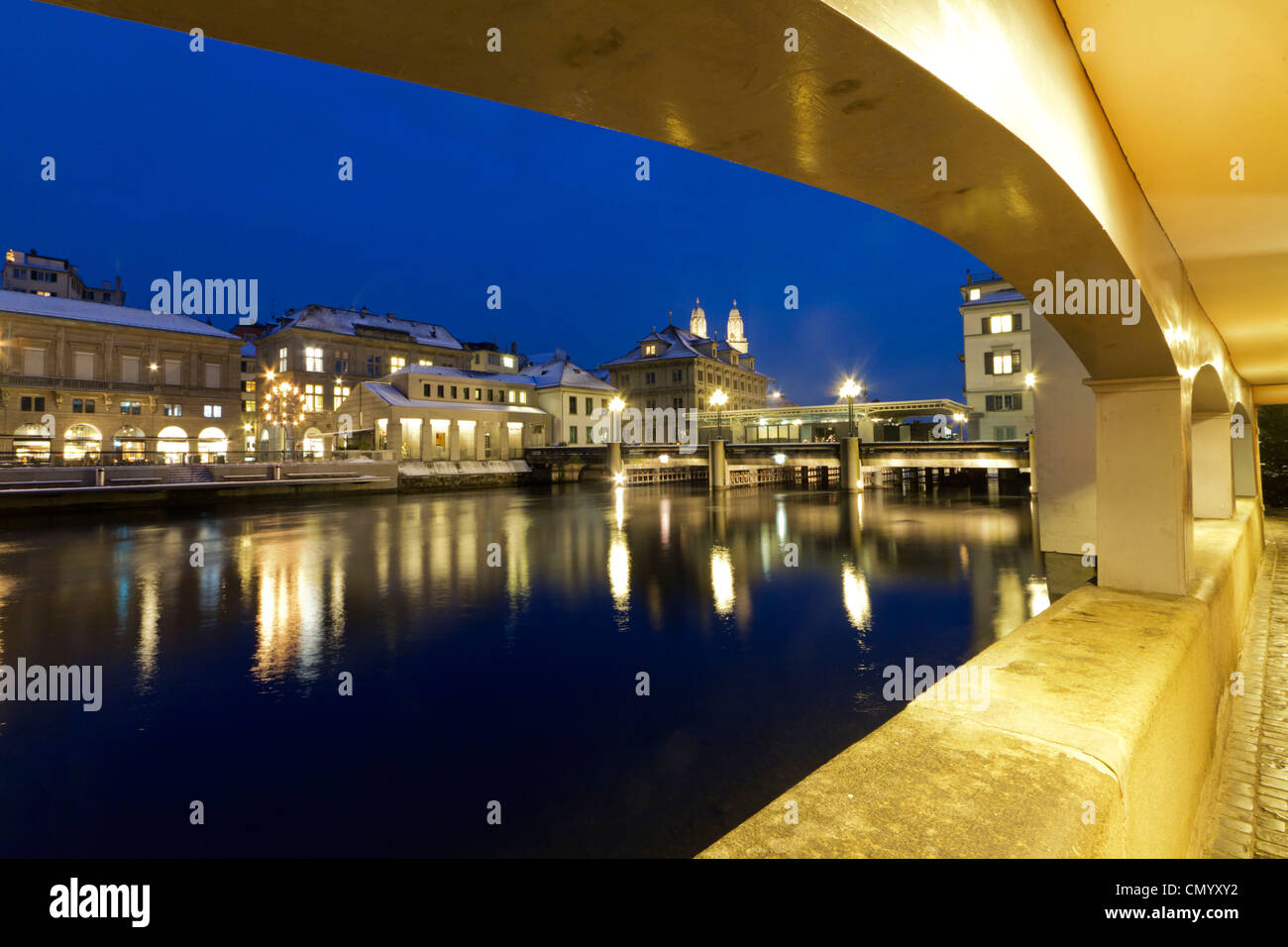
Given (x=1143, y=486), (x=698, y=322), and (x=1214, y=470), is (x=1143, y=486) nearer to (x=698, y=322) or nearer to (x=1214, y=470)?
(x=1214, y=470)

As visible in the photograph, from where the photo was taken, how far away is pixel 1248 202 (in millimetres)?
6094

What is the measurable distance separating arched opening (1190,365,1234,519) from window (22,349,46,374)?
67887mm

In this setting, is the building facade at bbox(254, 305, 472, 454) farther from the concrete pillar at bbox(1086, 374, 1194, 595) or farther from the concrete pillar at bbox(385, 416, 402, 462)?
the concrete pillar at bbox(1086, 374, 1194, 595)

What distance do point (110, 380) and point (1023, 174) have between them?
65.9m

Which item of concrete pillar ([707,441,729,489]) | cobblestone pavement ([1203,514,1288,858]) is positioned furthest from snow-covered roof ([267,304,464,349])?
cobblestone pavement ([1203,514,1288,858])

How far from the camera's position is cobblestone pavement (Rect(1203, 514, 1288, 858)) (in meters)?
5.28

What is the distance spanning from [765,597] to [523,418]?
163 feet

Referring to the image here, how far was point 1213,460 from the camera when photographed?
44.9 feet

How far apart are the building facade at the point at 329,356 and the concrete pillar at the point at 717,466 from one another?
32433 mm

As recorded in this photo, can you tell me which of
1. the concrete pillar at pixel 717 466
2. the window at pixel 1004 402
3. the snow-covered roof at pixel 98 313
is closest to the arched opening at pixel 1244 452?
the window at pixel 1004 402

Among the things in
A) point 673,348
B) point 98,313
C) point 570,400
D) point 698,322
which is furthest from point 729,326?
point 98,313

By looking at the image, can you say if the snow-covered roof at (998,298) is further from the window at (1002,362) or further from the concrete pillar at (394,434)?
the concrete pillar at (394,434)
